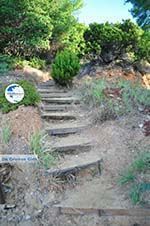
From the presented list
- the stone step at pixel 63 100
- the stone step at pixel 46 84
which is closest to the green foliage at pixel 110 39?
the stone step at pixel 46 84

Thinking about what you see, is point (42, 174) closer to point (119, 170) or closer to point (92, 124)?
point (119, 170)

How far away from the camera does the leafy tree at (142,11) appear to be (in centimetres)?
648

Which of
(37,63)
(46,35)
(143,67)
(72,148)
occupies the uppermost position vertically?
(46,35)

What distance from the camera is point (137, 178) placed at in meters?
4.01

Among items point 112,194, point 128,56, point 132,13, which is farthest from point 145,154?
point 128,56

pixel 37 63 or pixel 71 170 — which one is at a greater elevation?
pixel 37 63

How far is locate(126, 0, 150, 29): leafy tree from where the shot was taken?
648 centimetres

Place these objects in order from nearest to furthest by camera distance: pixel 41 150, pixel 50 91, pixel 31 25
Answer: pixel 41 150
pixel 50 91
pixel 31 25

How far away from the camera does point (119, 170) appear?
439cm

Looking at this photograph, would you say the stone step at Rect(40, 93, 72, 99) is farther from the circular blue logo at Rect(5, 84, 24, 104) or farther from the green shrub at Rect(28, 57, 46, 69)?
the green shrub at Rect(28, 57, 46, 69)

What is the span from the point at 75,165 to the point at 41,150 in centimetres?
43

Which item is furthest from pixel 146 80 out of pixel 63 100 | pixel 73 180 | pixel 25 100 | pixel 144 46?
pixel 73 180

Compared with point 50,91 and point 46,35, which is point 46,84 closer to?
point 50,91

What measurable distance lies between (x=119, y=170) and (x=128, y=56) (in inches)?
218
